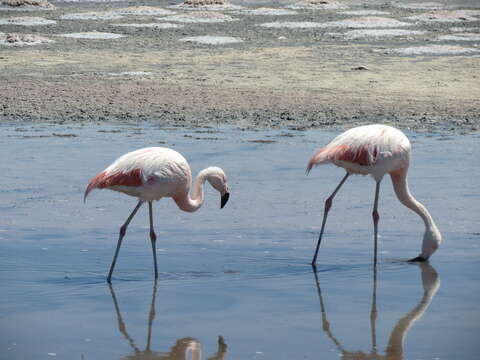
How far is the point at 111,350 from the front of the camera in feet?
17.1

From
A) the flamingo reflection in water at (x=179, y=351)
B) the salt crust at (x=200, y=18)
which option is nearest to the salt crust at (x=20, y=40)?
the salt crust at (x=200, y=18)

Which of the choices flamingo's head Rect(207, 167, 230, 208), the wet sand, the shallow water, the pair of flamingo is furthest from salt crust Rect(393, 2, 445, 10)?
flamingo's head Rect(207, 167, 230, 208)

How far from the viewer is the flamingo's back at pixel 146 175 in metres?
6.70

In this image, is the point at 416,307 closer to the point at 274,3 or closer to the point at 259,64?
the point at 259,64

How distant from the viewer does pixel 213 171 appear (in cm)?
695

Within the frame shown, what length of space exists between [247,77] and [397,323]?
33.8ft

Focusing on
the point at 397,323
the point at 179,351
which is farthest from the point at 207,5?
the point at 179,351

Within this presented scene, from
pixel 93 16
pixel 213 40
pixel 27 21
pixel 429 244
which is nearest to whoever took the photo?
pixel 429 244

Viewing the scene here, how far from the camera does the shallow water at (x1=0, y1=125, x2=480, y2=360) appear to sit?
5.36 meters

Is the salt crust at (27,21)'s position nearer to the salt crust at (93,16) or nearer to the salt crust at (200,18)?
the salt crust at (93,16)

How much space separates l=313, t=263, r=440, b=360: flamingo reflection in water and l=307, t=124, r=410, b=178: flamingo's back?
0.73m

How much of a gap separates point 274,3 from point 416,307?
27552mm

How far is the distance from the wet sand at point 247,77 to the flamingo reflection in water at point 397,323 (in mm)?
5531

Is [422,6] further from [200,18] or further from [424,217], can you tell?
[424,217]
